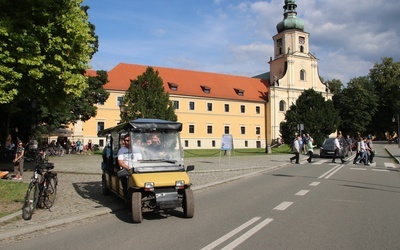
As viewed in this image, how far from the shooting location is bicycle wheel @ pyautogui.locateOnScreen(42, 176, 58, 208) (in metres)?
9.12

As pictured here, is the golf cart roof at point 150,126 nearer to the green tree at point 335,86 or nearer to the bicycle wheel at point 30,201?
the bicycle wheel at point 30,201

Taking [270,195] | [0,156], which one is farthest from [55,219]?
[0,156]

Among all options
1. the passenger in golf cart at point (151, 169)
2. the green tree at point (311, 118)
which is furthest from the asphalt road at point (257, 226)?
the green tree at point (311, 118)

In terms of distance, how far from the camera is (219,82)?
74312 mm

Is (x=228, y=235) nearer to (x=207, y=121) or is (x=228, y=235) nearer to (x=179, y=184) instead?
(x=179, y=184)

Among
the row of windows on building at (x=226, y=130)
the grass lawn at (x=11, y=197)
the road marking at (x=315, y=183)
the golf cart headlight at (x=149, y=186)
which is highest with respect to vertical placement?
the row of windows on building at (x=226, y=130)

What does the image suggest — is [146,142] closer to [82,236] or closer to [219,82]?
[82,236]

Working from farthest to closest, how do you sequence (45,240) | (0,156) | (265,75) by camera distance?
(265,75)
(0,156)
(45,240)

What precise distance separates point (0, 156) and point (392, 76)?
80012 millimetres

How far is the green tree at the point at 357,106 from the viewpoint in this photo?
78.1 metres

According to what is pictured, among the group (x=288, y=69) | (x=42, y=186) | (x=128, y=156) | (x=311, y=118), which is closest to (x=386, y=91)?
(x=288, y=69)

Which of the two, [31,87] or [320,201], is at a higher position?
[31,87]

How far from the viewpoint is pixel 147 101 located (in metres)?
43.6

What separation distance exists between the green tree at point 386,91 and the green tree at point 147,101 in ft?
188
